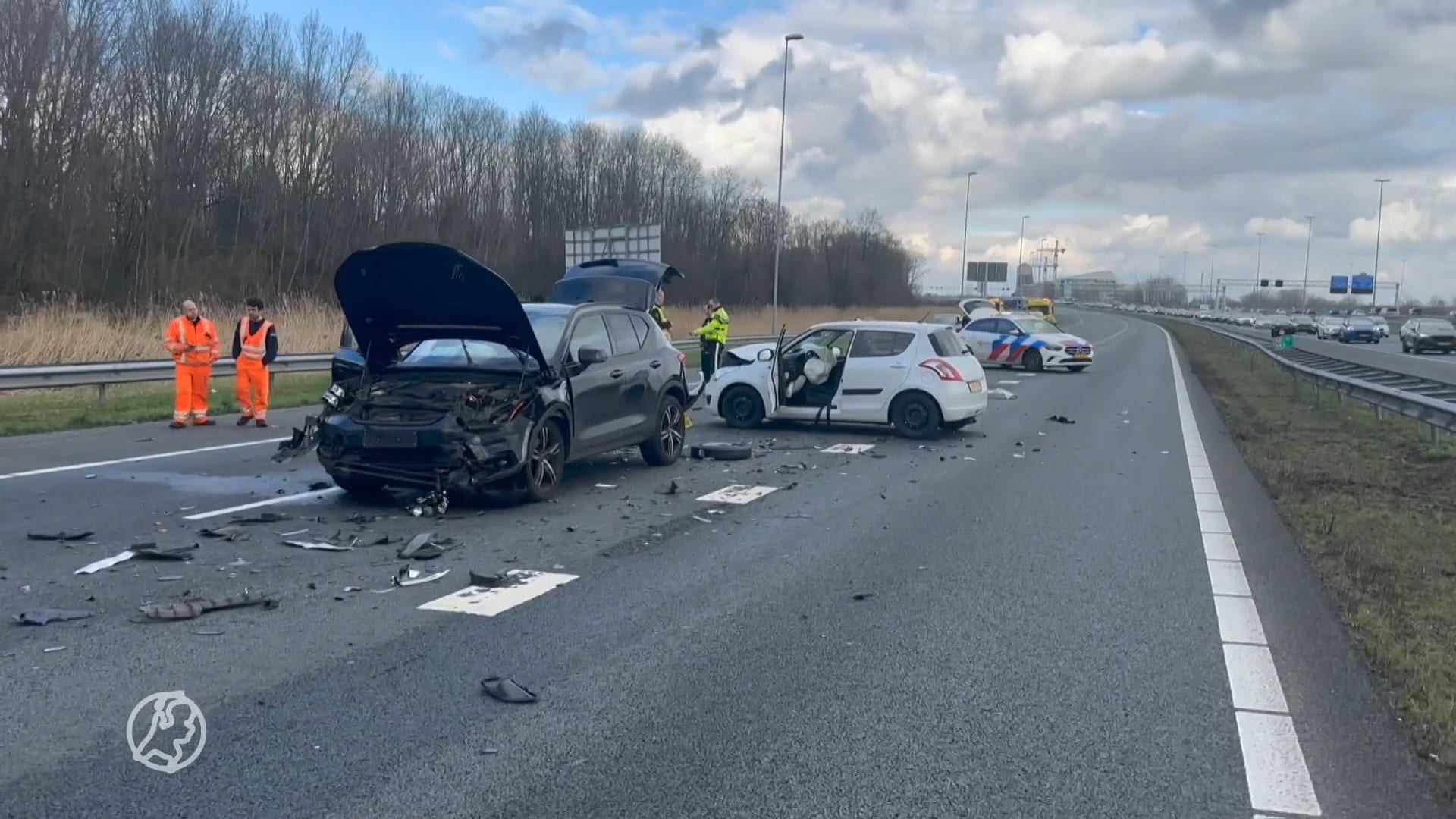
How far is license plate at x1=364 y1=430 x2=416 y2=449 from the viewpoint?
959 centimetres

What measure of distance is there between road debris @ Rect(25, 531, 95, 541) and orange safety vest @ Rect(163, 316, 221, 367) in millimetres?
7782

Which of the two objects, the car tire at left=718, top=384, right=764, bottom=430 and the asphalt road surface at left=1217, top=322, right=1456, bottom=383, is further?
the asphalt road surface at left=1217, top=322, right=1456, bottom=383

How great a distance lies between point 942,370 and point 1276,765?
39.1 feet

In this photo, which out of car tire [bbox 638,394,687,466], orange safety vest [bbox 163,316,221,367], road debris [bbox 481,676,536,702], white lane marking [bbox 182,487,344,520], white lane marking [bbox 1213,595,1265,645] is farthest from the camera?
orange safety vest [bbox 163,316,221,367]

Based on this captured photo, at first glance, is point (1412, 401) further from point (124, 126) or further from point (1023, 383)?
point (124, 126)

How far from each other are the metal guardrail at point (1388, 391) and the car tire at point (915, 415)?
575 centimetres

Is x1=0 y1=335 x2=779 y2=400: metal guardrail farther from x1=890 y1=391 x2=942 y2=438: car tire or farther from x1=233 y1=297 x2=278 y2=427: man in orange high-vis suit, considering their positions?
x1=890 y1=391 x2=942 y2=438: car tire

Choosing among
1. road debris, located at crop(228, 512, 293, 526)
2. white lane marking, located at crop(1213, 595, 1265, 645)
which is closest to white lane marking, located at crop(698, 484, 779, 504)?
road debris, located at crop(228, 512, 293, 526)

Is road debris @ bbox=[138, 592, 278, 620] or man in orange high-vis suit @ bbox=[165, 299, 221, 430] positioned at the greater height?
man in orange high-vis suit @ bbox=[165, 299, 221, 430]

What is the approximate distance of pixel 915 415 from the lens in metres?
16.4

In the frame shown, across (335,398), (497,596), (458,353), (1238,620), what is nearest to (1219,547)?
(1238,620)

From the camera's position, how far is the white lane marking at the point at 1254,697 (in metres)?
4.32

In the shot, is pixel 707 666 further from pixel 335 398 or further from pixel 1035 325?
pixel 1035 325

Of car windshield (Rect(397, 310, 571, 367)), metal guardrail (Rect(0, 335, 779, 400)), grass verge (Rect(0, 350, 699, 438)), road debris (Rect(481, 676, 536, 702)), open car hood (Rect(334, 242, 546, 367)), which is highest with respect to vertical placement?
open car hood (Rect(334, 242, 546, 367))
